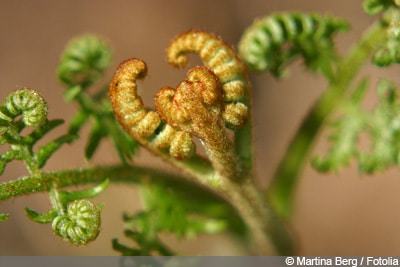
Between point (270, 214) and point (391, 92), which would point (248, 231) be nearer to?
point (270, 214)

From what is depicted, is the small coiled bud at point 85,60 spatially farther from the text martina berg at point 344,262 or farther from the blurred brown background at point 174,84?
the blurred brown background at point 174,84

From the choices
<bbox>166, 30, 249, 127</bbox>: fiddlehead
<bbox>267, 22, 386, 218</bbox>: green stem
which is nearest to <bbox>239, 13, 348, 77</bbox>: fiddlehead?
<bbox>267, 22, 386, 218</bbox>: green stem

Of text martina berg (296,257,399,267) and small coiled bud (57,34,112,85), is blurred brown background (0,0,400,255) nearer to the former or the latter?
text martina berg (296,257,399,267)

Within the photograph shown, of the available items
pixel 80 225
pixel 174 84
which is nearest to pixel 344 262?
pixel 80 225

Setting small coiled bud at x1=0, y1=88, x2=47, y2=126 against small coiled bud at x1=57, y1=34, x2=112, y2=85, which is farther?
small coiled bud at x1=57, y1=34, x2=112, y2=85

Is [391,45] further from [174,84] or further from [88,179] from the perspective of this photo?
[174,84]
